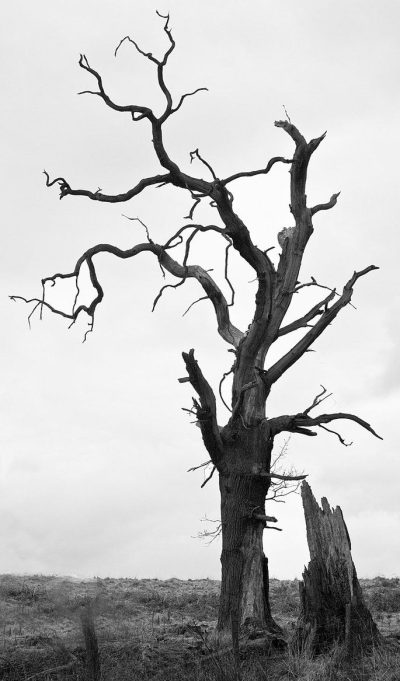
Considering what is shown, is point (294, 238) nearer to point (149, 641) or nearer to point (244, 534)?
point (244, 534)

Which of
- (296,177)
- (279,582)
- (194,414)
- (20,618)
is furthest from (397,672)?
(279,582)

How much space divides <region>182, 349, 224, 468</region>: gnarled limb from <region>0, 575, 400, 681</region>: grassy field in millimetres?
3148

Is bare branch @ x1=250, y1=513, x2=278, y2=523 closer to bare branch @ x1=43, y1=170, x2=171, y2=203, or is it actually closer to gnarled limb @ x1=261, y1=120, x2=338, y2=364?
gnarled limb @ x1=261, y1=120, x2=338, y2=364

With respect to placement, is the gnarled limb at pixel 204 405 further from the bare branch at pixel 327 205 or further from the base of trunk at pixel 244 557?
the bare branch at pixel 327 205

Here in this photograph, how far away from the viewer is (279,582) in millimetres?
25562

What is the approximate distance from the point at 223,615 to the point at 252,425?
3365 millimetres

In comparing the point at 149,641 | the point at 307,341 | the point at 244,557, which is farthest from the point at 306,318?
the point at 149,641

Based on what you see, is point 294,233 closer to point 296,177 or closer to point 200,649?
point 296,177

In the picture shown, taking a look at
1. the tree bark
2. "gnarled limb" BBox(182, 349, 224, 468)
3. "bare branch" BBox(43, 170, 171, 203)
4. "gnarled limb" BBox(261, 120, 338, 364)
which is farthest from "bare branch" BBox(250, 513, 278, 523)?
"bare branch" BBox(43, 170, 171, 203)

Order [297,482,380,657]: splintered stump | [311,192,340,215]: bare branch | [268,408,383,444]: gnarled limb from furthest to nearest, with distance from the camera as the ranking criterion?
[311,192,340,215]: bare branch
[268,408,383,444]: gnarled limb
[297,482,380,657]: splintered stump

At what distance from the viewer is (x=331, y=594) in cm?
1298

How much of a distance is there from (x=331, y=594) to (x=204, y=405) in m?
3.97

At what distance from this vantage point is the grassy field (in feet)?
37.6

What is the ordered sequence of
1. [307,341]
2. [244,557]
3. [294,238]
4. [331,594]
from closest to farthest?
[331,594], [244,557], [307,341], [294,238]
